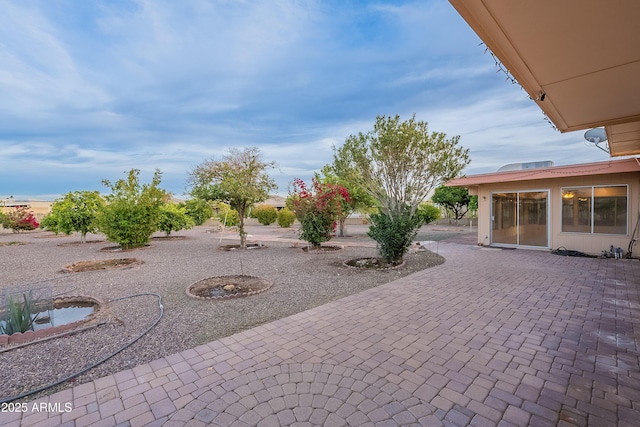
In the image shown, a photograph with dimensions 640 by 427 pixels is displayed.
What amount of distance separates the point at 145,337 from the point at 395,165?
21.9 feet

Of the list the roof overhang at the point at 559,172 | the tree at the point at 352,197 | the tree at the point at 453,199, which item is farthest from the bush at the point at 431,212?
the roof overhang at the point at 559,172

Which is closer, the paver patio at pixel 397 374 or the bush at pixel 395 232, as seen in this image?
the paver patio at pixel 397 374

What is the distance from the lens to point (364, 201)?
15.6 m

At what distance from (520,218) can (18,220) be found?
27.7 metres

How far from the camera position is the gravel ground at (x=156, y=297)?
292 centimetres

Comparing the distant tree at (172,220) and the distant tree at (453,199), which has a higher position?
the distant tree at (453,199)

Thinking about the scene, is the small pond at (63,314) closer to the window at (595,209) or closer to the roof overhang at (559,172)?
the roof overhang at (559,172)

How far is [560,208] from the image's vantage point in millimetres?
9727

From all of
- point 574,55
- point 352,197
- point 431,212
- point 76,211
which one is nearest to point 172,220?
point 76,211

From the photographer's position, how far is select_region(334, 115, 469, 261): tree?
7.57m

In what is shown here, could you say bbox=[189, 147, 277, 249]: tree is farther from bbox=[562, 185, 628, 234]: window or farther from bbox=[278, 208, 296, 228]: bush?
bbox=[278, 208, 296, 228]: bush

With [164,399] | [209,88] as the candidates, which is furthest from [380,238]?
[209,88]

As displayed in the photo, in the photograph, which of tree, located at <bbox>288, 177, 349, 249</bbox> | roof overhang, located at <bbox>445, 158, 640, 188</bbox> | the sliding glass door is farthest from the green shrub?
the sliding glass door

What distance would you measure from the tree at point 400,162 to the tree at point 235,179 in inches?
151
